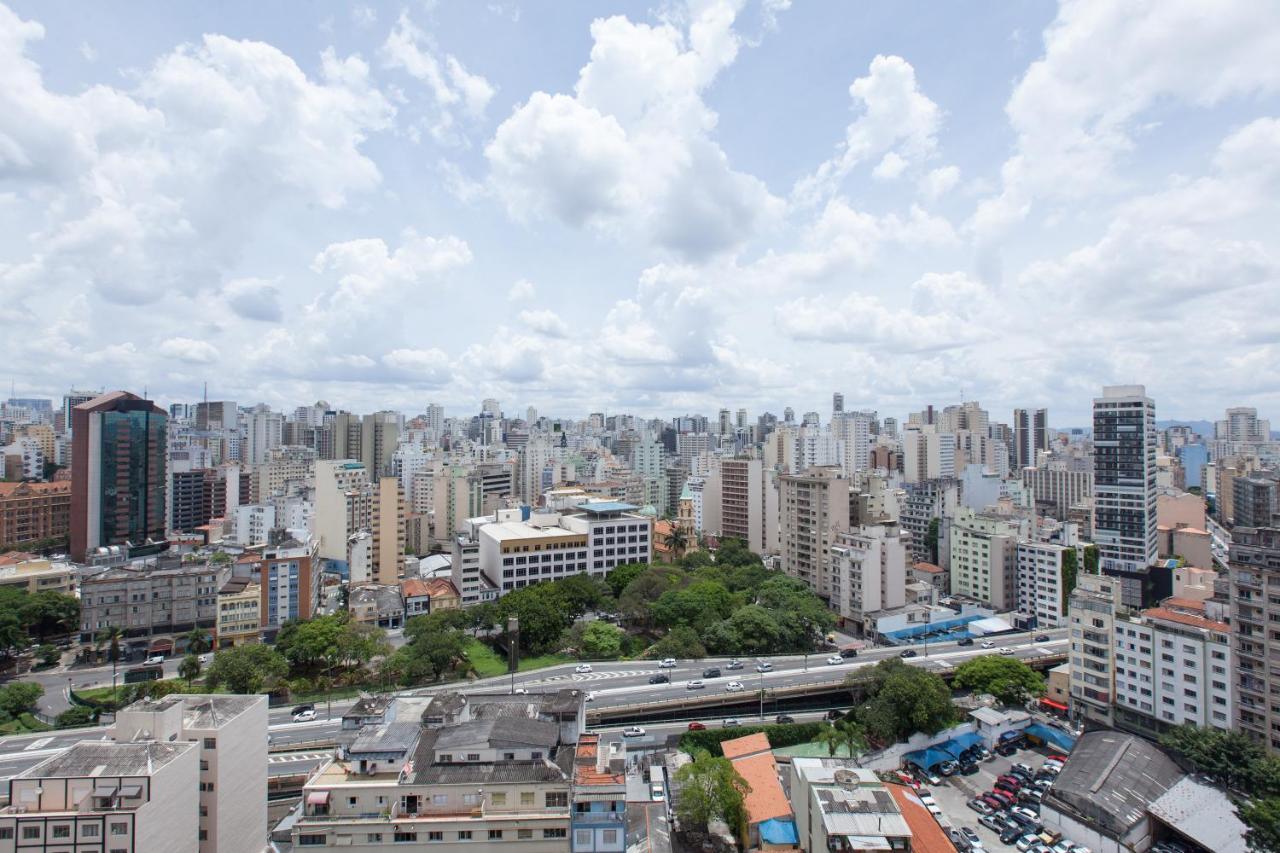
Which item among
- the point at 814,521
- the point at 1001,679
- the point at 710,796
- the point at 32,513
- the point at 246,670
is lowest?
the point at 710,796

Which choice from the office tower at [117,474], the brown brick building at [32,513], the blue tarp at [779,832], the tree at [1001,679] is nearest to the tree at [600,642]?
the blue tarp at [779,832]

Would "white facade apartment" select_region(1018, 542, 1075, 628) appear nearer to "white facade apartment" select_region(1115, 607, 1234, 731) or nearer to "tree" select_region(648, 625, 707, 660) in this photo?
"white facade apartment" select_region(1115, 607, 1234, 731)

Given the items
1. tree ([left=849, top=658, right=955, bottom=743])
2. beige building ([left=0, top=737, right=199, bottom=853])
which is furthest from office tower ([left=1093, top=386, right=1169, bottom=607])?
beige building ([left=0, top=737, right=199, bottom=853])

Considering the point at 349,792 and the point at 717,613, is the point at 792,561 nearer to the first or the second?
the point at 717,613

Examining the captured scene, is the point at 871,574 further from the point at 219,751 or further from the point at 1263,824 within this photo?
the point at 219,751

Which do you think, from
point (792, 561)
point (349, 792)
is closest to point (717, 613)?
point (792, 561)

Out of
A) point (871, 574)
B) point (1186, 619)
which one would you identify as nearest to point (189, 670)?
point (871, 574)

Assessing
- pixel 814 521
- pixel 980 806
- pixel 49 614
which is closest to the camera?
pixel 980 806

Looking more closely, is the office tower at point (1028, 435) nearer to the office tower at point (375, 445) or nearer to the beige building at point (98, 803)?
the office tower at point (375, 445)
